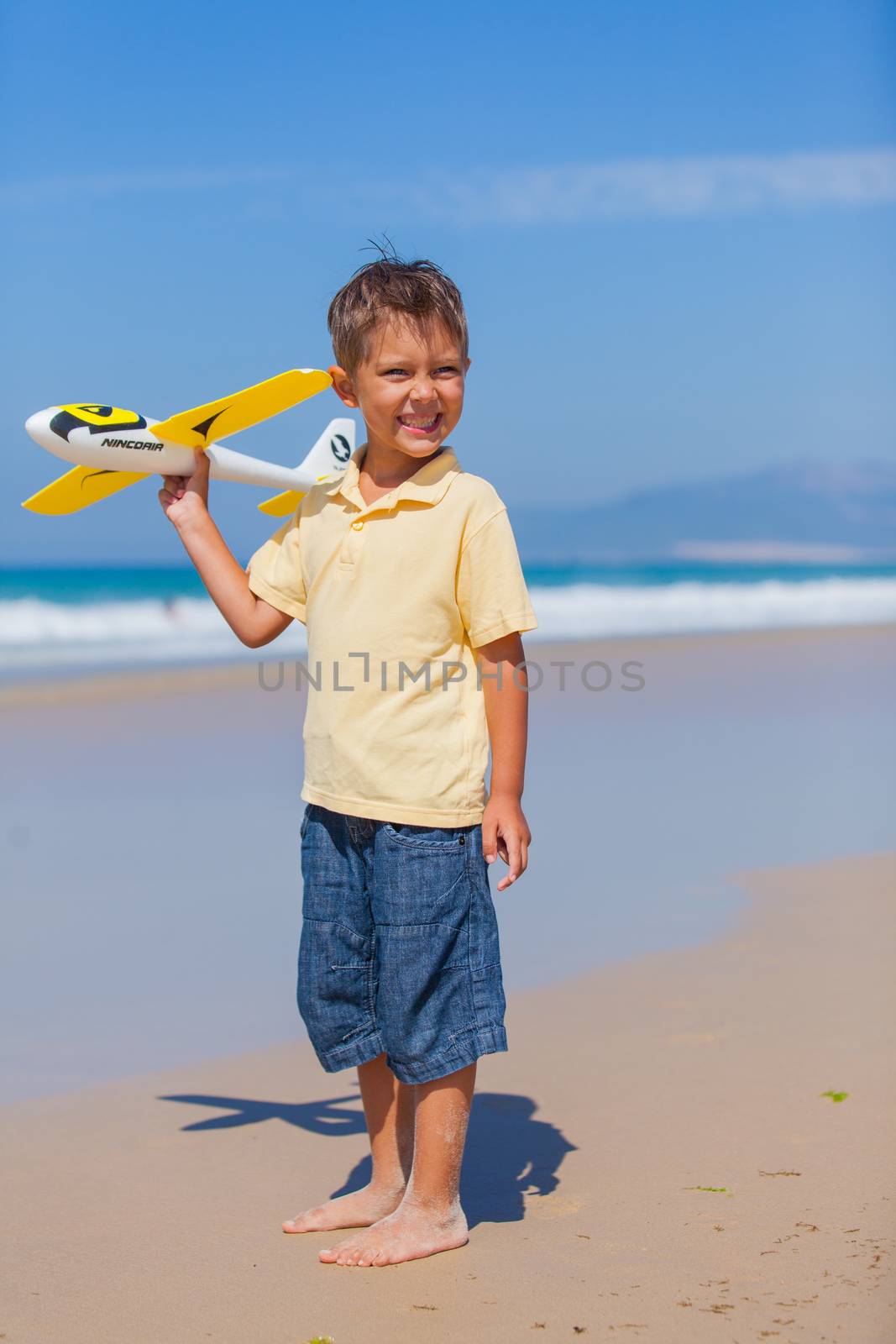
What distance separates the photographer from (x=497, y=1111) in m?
3.42

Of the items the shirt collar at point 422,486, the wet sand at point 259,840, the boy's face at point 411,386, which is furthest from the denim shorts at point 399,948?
the wet sand at point 259,840

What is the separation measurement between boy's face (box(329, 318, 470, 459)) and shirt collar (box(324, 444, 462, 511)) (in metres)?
0.04

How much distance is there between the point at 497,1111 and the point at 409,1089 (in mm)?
703

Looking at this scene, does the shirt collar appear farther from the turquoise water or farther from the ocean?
the turquoise water

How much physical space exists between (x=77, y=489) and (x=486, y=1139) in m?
1.80

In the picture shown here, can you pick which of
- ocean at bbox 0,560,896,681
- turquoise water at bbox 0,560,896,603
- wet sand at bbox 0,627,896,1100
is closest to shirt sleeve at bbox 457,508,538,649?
wet sand at bbox 0,627,896,1100

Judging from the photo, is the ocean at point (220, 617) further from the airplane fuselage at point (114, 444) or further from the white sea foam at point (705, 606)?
the airplane fuselage at point (114, 444)

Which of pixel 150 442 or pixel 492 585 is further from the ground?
pixel 150 442

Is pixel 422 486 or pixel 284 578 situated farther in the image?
pixel 284 578

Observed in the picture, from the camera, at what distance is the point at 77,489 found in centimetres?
313

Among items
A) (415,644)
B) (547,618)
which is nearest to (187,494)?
(415,644)

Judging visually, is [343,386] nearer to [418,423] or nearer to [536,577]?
[418,423]

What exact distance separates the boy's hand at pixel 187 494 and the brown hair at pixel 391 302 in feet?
1.46

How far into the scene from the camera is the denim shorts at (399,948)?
2570 mm
